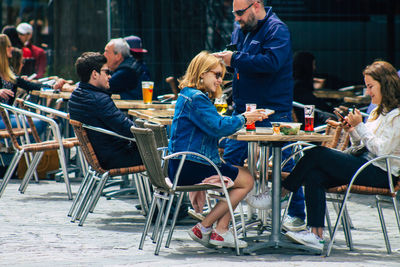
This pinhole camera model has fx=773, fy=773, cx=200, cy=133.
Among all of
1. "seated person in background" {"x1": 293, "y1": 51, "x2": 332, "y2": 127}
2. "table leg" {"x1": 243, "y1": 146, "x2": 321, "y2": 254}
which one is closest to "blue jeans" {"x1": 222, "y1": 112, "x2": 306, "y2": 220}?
"table leg" {"x1": 243, "y1": 146, "x2": 321, "y2": 254}

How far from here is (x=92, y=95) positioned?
21.6 ft

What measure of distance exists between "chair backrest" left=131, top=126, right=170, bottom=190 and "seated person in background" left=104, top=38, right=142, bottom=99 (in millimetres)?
3199

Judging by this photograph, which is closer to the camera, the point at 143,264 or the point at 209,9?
the point at 143,264

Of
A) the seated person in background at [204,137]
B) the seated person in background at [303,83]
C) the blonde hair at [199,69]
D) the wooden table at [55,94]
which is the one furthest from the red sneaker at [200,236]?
the wooden table at [55,94]

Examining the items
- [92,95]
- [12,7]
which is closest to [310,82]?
[92,95]

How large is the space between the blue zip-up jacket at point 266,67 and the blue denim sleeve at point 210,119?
765 mm

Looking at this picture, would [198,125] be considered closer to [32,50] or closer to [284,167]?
[284,167]

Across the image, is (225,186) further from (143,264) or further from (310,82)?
(310,82)

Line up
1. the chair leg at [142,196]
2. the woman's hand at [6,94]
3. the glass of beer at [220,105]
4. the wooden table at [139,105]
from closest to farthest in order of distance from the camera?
the glass of beer at [220,105] < the chair leg at [142,196] < the wooden table at [139,105] < the woman's hand at [6,94]

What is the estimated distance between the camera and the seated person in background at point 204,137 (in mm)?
5379

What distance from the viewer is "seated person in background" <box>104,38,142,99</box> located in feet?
28.2

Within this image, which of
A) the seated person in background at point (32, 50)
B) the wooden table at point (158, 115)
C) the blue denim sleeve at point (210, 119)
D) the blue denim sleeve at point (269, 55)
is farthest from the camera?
the seated person in background at point (32, 50)

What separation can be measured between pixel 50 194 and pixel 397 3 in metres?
7.25

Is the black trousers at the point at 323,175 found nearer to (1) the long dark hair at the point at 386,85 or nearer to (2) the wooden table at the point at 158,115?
(1) the long dark hair at the point at 386,85
